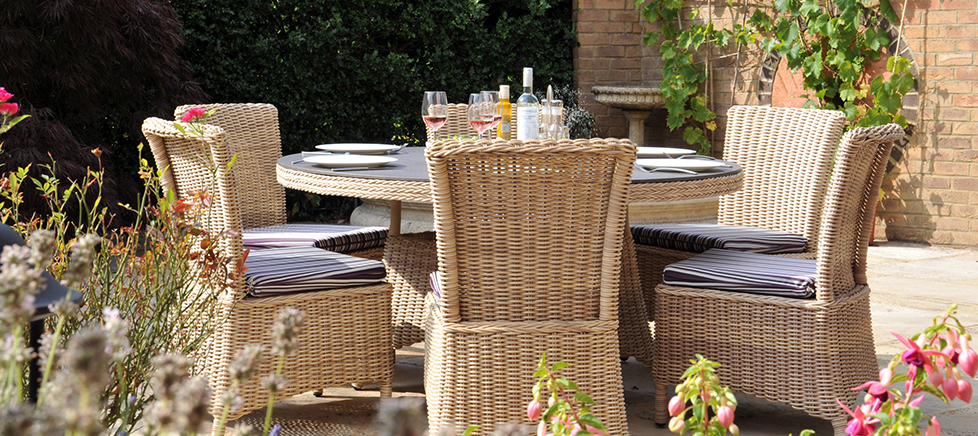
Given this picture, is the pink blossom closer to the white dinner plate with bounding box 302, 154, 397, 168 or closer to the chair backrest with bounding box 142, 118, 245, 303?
the chair backrest with bounding box 142, 118, 245, 303

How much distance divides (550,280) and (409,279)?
120cm

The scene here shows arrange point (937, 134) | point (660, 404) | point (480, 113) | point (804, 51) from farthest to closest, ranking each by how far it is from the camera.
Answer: point (804, 51) → point (937, 134) → point (480, 113) → point (660, 404)

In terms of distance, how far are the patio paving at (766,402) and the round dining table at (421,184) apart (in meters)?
0.36

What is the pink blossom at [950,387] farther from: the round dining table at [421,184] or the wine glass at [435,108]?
the wine glass at [435,108]

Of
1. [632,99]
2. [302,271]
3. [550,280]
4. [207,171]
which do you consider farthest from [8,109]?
[632,99]

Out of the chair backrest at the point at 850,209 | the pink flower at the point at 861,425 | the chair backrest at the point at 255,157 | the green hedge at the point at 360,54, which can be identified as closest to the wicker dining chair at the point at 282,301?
the chair backrest at the point at 255,157

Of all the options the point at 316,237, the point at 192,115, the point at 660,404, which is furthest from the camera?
the point at 316,237

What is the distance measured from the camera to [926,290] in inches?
175

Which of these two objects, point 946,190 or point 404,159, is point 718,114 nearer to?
point 946,190

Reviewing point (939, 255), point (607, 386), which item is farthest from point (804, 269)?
point (939, 255)

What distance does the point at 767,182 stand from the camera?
3436 mm

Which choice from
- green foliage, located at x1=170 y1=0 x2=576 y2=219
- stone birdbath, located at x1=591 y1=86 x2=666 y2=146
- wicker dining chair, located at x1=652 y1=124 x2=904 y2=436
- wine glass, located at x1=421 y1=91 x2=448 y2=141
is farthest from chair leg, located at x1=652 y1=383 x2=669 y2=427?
stone birdbath, located at x1=591 y1=86 x2=666 y2=146

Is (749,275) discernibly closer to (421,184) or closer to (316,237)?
(421,184)

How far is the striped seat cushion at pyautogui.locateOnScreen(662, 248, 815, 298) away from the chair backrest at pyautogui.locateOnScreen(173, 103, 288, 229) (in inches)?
65.7
